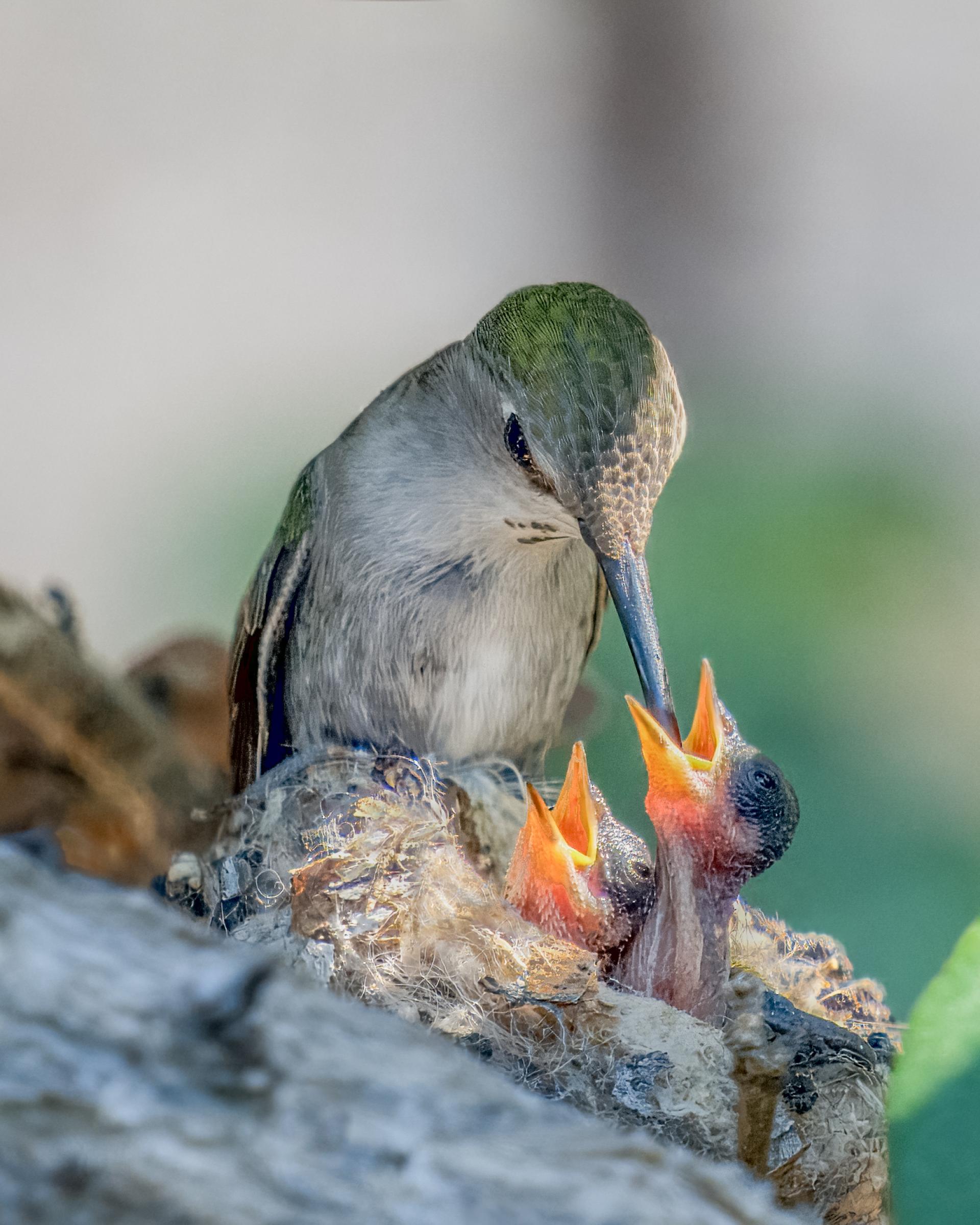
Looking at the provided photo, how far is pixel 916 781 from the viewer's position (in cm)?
88

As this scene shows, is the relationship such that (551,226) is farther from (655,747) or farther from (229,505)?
(655,747)

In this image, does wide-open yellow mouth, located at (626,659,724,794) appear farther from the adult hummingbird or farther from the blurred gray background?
the blurred gray background

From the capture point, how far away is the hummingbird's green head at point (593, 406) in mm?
555

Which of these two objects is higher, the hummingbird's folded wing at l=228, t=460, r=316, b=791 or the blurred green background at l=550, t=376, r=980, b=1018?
the hummingbird's folded wing at l=228, t=460, r=316, b=791

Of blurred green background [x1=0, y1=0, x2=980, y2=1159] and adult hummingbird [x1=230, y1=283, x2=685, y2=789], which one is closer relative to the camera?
adult hummingbird [x1=230, y1=283, x2=685, y2=789]

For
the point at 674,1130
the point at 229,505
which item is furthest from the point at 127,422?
the point at 674,1130

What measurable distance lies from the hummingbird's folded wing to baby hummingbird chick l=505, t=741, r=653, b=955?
0.28m

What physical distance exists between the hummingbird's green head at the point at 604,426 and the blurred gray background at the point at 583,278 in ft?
0.89

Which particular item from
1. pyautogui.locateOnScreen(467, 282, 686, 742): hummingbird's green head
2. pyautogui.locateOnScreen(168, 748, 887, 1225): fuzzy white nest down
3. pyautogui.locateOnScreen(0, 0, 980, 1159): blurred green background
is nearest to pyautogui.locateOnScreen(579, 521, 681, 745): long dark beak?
pyautogui.locateOnScreen(467, 282, 686, 742): hummingbird's green head

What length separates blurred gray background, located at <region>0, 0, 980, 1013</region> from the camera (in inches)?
34.9

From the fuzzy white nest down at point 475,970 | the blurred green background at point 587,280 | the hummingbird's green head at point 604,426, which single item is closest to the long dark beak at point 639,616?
the hummingbird's green head at point 604,426

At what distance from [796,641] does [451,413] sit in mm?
399

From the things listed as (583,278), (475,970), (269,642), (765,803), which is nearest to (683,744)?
(765,803)

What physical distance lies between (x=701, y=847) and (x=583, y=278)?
589 mm
